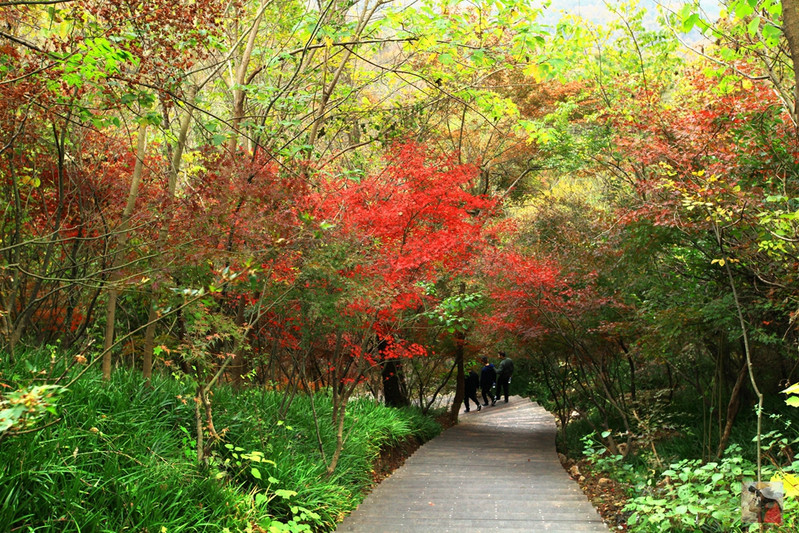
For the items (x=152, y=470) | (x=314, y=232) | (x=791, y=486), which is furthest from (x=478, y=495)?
(x=791, y=486)

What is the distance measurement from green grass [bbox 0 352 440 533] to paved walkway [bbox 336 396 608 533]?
1.33 feet

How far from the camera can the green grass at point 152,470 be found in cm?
327

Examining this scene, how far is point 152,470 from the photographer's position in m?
3.92

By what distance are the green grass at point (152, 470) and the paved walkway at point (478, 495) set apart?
0.40 meters

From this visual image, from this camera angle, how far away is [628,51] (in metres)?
11.4

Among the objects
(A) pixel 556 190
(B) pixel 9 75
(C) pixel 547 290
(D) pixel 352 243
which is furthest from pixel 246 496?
(A) pixel 556 190

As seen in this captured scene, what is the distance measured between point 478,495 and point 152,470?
3.49 meters

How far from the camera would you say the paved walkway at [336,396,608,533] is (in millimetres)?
5254

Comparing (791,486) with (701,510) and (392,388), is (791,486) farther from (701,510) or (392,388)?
(392,388)

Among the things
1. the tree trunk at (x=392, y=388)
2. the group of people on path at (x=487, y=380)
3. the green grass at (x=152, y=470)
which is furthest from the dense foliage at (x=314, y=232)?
the group of people on path at (x=487, y=380)

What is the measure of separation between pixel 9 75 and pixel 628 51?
32.3 feet

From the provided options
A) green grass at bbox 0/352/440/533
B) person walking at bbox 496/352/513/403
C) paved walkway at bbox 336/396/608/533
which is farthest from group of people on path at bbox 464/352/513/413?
green grass at bbox 0/352/440/533

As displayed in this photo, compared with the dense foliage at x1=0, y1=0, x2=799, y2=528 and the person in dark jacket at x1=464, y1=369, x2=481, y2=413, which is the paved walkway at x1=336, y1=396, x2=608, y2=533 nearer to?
the dense foliage at x1=0, y1=0, x2=799, y2=528

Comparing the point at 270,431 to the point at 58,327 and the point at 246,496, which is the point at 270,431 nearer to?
the point at 246,496
